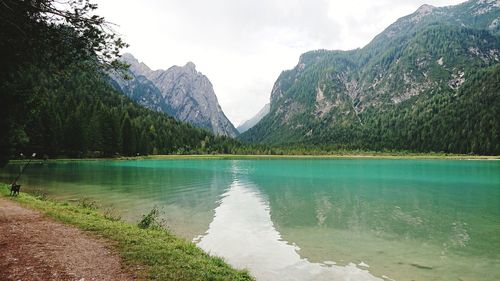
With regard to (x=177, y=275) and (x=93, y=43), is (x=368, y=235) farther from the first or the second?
(x=93, y=43)

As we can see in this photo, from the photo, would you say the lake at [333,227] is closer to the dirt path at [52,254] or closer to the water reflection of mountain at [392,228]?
the water reflection of mountain at [392,228]

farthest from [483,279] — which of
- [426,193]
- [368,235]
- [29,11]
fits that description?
[426,193]

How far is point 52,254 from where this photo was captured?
1386cm

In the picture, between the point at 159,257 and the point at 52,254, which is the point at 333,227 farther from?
the point at 52,254

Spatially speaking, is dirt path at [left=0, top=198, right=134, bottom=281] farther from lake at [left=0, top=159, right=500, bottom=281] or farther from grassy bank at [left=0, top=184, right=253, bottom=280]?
lake at [left=0, top=159, right=500, bottom=281]

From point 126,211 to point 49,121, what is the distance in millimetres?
93210

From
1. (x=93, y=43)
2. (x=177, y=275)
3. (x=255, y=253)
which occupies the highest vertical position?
(x=93, y=43)

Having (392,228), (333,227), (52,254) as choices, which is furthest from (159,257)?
(392,228)

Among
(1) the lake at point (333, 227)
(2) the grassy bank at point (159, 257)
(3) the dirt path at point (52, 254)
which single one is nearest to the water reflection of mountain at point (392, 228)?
(1) the lake at point (333, 227)

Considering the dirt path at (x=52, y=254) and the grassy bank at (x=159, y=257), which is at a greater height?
the dirt path at (x=52, y=254)

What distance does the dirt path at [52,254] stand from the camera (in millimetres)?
11703

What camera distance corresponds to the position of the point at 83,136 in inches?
4761

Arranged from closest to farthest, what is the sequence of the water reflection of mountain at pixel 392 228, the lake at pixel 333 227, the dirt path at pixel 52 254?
1. the dirt path at pixel 52 254
2. the lake at pixel 333 227
3. the water reflection of mountain at pixel 392 228

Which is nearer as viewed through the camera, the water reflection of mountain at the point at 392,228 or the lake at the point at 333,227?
the lake at the point at 333,227
